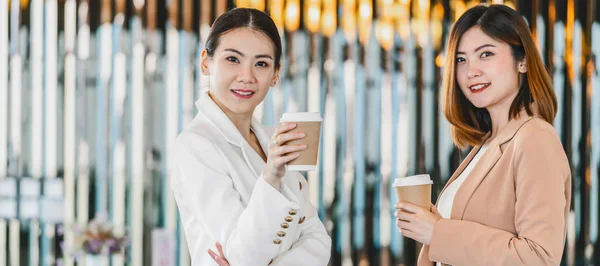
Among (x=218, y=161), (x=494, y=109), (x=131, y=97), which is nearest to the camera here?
(x=218, y=161)

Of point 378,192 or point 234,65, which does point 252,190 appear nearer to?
point 234,65

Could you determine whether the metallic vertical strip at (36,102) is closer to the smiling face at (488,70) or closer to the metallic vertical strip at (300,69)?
the metallic vertical strip at (300,69)

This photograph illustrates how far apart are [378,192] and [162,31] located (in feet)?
5.51

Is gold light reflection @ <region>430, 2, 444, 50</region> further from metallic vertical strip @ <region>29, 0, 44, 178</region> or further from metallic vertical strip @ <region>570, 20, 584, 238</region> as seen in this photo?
metallic vertical strip @ <region>29, 0, 44, 178</region>

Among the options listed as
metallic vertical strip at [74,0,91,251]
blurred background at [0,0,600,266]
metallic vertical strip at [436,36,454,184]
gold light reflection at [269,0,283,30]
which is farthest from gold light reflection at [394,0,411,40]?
metallic vertical strip at [74,0,91,251]

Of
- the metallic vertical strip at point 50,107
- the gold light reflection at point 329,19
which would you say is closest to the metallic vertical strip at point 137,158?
the metallic vertical strip at point 50,107

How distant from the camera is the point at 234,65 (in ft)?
5.08

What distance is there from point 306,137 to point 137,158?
3181mm

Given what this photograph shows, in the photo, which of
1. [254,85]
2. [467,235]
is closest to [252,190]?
[254,85]

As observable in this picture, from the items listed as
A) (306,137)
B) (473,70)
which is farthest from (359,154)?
(306,137)

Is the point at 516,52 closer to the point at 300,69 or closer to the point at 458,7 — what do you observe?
the point at 300,69

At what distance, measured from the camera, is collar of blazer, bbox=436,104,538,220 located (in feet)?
5.32

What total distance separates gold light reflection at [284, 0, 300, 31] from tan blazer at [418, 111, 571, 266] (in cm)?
279

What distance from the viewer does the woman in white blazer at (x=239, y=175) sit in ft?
4.44
